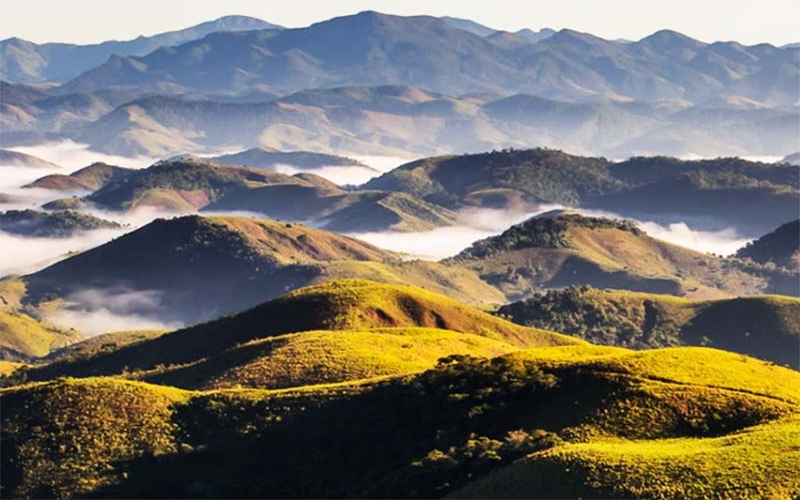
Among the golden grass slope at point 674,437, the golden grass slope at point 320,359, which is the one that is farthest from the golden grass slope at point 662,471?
the golden grass slope at point 320,359

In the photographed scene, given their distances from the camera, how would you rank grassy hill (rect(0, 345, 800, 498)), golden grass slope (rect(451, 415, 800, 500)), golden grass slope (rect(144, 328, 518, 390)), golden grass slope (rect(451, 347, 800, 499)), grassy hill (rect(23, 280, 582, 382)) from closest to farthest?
golden grass slope (rect(451, 415, 800, 500)) < golden grass slope (rect(451, 347, 800, 499)) < grassy hill (rect(0, 345, 800, 498)) < golden grass slope (rect(144, 328, 518, 390)) < grassy hill (rect(23, 280, 582, 382))

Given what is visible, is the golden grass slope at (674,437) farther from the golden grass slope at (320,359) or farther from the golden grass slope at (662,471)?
the golden grass slope at (320,359)

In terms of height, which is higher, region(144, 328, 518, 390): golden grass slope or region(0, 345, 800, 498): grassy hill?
region(144, 328, 518, 390): golden grass slope

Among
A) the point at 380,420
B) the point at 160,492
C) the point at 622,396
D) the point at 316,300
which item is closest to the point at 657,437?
the point at 622,396

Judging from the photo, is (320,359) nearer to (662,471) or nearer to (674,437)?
(674,437)

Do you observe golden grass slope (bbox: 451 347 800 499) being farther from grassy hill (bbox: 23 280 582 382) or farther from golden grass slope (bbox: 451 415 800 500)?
grassy hill (bbox: 23 280 582 382)

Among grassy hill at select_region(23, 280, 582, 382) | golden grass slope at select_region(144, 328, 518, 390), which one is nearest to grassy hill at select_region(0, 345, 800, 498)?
golden grass slope at select_region(144, 328, 518, 390)

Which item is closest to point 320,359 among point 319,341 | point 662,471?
point 319,341
